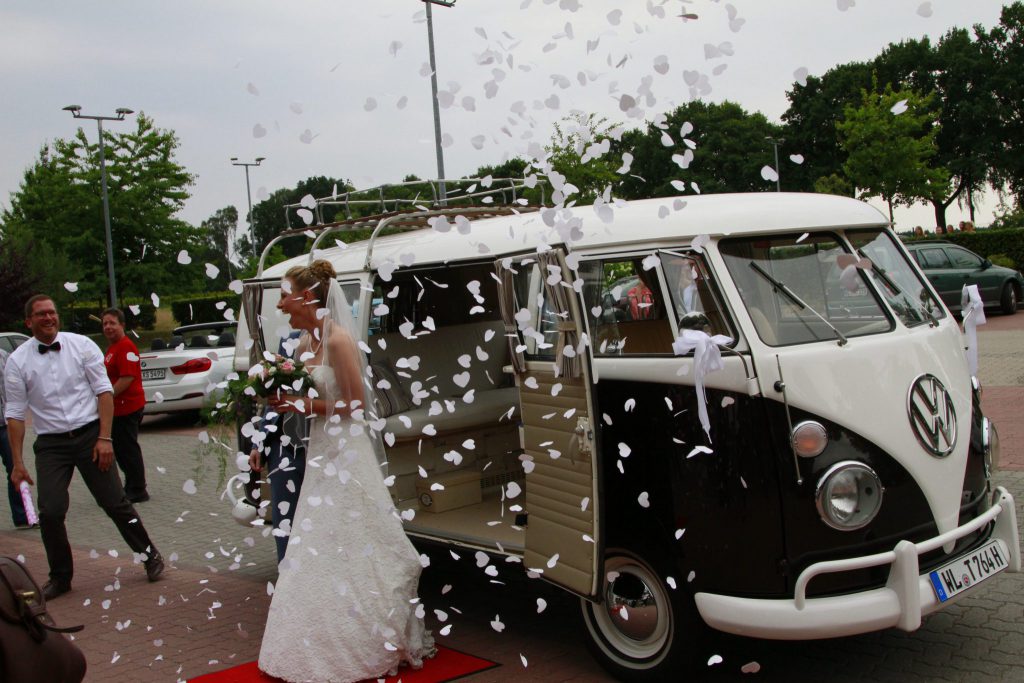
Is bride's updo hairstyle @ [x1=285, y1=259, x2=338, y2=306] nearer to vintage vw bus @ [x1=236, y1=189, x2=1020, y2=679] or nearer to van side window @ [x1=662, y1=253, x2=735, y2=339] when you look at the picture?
vintage vw bus @ [x1=236, y1=189, x2=1020, y2=679]

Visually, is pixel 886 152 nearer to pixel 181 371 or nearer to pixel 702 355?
pixel 181 371

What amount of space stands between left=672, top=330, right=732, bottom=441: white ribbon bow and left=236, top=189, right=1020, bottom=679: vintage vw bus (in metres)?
0.03

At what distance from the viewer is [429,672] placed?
17.2 ft

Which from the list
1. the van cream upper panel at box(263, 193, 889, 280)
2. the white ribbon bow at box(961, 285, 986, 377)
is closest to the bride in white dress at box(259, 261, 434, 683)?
the van cream upper panel at box(263, 193, 889, 280)

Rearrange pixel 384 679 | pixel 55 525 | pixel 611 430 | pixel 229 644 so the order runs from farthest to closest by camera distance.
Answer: pixel 55 525, pixel 229 644, pixel 384 679, pixel 611 430

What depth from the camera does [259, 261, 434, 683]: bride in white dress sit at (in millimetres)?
5195

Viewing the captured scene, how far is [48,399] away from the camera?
7.16 m

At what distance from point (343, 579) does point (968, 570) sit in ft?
10.6

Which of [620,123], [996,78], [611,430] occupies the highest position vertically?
A: [996,78]

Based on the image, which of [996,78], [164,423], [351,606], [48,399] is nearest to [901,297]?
[351,606]

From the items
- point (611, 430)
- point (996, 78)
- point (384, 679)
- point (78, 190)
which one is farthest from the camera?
point (996, 78)

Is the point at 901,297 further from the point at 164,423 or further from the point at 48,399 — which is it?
the point at 164,423

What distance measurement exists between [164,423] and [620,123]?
1514 centimetres

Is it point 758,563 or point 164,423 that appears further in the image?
point 164,423
